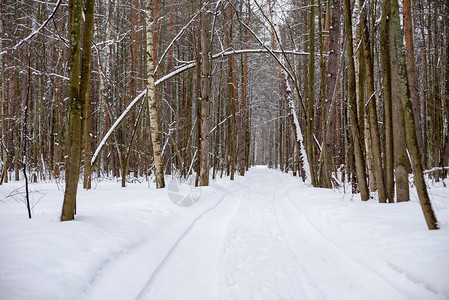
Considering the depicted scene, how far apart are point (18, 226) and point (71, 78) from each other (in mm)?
1956

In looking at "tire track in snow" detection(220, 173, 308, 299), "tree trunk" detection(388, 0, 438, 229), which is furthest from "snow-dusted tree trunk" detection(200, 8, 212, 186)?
"tree trunk" detection(388, 0, 438, 229)

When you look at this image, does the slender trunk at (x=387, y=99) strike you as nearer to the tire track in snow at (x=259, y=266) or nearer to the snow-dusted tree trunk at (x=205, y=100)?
the tire track in snow at (x=259, y=266)

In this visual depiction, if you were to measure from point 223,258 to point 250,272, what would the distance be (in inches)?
19.2

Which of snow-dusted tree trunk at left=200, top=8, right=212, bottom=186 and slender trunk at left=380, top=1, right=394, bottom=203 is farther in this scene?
snow-dusted tree trunk at left=200, top=8, right=212, bottom=186

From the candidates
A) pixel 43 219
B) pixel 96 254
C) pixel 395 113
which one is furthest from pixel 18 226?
pixel 395 113

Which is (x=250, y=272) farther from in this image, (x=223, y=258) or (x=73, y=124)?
(x=73, y=124)

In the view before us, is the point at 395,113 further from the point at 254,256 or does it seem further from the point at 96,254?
the point at 96,254

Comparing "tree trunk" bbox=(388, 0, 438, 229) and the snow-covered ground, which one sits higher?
"tree trunk" bbox=(388, 0, 438, 229)

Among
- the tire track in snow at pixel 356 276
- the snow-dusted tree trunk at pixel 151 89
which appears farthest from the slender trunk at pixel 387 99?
the snow-dusted tree trunk at pixel 151 89

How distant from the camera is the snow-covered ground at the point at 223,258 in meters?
2.16

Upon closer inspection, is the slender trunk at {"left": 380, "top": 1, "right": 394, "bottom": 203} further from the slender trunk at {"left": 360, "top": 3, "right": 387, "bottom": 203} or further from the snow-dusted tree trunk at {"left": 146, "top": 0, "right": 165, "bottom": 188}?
the snow-dusted tree trunk at {"left": 146, "top": 0, "right": 165, "bottom": 188}

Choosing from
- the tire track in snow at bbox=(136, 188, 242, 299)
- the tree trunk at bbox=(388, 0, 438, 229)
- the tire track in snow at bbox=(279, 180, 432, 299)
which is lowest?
the tire track in snow at bbox=(136, 188, 242, 299)

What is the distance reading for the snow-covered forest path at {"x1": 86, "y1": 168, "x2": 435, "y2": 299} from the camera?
224 centimetres

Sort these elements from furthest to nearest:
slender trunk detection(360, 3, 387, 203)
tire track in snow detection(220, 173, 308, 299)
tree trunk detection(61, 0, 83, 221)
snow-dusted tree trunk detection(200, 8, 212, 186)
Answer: snow-dusted tree trunk detection(200, 8, 212, 186) → slender trunk detection(360, 3, 387, 203) → tree trunk detection(61, 0, 83, 221) → tire track in snow detection(220, 173, 308, 299)
